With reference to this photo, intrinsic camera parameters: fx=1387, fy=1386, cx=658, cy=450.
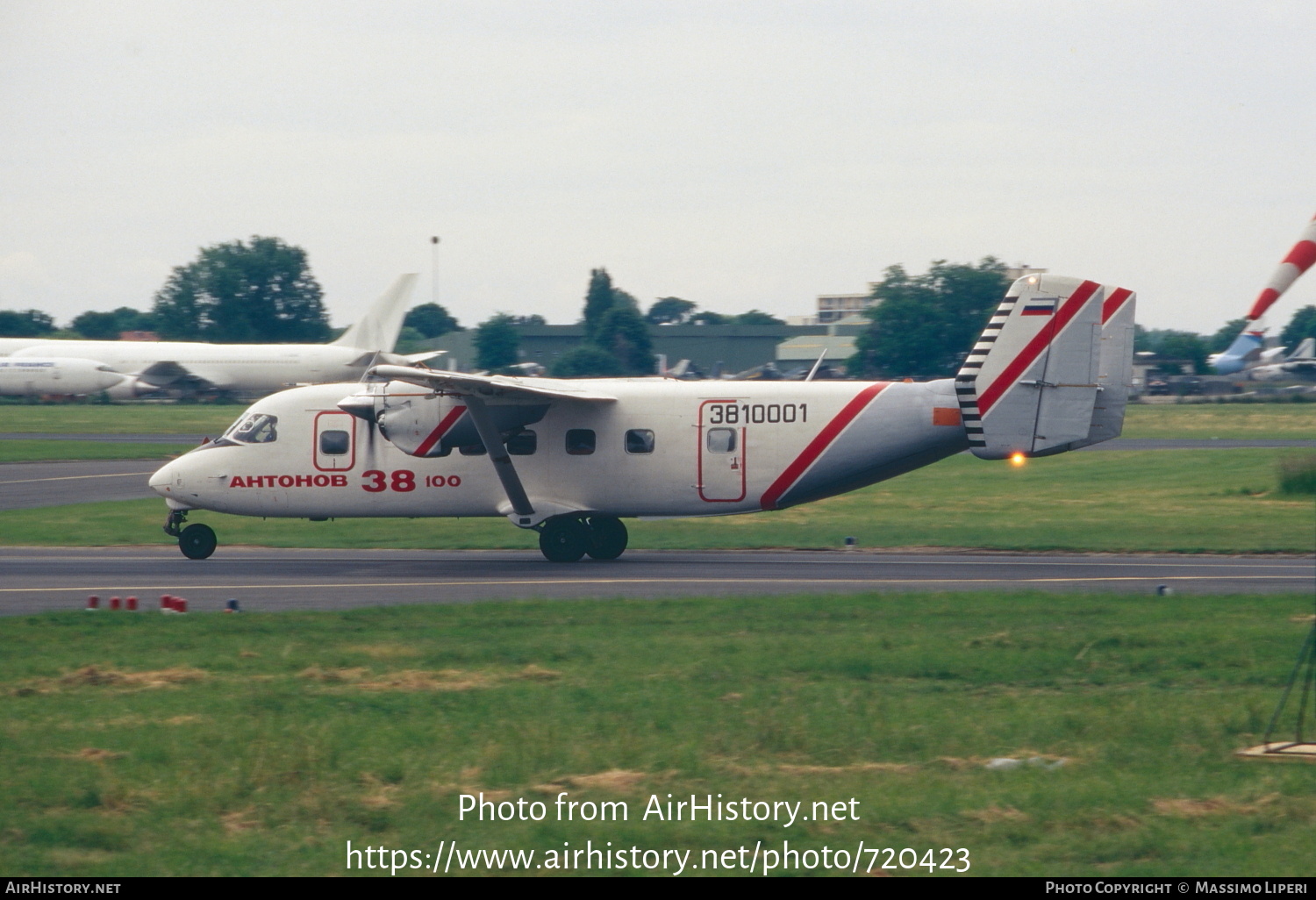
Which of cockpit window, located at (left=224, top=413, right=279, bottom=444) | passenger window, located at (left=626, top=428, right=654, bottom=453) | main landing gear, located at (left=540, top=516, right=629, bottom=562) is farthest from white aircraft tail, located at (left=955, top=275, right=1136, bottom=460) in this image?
cockpit window, located at (left=224, top=413, right=279, bottom=444)

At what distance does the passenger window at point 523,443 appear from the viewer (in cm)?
2484

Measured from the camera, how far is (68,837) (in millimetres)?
8742

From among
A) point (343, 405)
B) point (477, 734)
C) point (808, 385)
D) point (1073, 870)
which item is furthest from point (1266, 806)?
A: point (343, 405)

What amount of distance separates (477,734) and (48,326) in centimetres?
14353

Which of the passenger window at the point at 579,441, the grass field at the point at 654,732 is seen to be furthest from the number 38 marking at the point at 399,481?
the grass field at the point at 654,732

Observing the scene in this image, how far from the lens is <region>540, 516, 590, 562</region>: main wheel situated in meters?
24.9

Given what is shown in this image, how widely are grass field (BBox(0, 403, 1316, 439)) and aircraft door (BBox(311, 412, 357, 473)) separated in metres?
39.3

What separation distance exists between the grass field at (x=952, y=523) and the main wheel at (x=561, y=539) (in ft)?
9.64

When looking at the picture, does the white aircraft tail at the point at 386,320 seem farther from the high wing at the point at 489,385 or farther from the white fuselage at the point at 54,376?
the high wing at the point at 489,385

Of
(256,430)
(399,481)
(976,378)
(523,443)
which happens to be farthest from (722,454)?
(256,430)

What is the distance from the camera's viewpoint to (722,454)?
Result: 2442 centimetres

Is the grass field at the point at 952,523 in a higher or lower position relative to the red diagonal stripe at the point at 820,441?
lower

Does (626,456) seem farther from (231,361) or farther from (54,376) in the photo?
(54,376)
